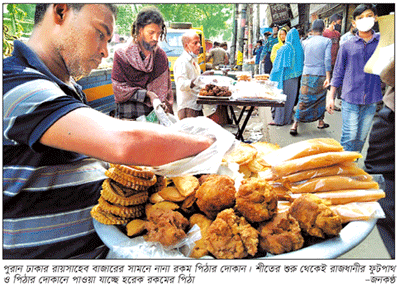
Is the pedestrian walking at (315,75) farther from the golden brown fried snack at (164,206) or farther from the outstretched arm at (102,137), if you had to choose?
the outstretched arm at (102,137)

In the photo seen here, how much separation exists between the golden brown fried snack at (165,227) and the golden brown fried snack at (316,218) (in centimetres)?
47

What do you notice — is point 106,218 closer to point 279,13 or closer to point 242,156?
point 242,156

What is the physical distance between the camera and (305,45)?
6090 millimetres

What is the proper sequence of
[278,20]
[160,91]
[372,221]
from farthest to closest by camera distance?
[278,20], [160,91], [372,221]

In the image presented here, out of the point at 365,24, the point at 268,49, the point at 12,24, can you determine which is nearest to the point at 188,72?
the point at 12,24

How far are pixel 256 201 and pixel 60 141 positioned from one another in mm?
763

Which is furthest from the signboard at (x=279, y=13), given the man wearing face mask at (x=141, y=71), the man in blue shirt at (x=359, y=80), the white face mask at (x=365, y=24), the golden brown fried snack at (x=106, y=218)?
the golden brown fried snack at (x=106, y=218)

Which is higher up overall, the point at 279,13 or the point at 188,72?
the point at 279,13

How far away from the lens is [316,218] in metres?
1.05

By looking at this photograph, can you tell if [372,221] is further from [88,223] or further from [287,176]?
[88,223]

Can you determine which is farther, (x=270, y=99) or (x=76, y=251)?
(x=270, y=99)

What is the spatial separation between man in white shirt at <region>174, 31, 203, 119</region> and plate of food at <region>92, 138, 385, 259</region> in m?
3.67
